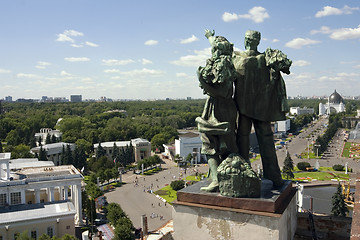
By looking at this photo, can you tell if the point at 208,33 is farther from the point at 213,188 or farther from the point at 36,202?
the point at 36,202

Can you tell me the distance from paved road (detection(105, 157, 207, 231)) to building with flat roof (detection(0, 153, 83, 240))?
6.22 meters

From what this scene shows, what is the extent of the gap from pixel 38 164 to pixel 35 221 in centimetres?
1506

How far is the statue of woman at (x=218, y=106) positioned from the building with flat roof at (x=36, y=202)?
23.9 metres

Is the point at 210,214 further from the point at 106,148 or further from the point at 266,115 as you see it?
the point at 106,148

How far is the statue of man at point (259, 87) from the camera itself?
26.8ft

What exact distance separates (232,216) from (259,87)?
326 cm

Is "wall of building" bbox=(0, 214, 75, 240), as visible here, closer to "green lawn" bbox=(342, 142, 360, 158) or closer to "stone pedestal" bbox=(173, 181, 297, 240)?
"stone pedestal" bbox=(173, 181, 297, 240)

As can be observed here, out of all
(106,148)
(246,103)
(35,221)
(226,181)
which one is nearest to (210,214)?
(226,181)

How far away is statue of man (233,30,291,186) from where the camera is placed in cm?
817

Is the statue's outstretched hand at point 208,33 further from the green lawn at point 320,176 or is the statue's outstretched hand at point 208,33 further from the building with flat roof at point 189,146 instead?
the building with flat roof at point 189,146

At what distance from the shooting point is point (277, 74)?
26.8 ft

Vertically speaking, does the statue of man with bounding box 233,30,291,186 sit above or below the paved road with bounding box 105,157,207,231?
above

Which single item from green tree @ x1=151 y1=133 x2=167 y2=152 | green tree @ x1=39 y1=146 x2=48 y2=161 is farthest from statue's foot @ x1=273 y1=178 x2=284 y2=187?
green tree @ x1=151 y1=133 x2=167 y2=152

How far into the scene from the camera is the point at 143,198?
4122cm
